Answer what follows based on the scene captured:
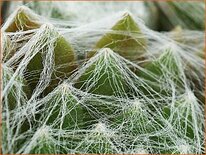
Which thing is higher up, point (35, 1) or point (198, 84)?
point (35, 1)

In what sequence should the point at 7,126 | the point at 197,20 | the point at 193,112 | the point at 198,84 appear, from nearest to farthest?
the point at 7,126
the point at 193,112
the point at 198,84
the point at 197,20

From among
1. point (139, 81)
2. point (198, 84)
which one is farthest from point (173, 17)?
point (139, 81)

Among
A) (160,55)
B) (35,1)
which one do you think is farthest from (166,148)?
(35,1)

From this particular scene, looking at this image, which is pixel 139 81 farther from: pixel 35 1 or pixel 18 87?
pixel 35 1

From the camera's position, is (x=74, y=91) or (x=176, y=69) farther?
(x=176, y=69)

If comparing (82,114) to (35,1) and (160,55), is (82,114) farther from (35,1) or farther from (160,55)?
(35,1)

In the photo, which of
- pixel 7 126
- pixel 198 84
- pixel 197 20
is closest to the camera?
pixel 7 126
